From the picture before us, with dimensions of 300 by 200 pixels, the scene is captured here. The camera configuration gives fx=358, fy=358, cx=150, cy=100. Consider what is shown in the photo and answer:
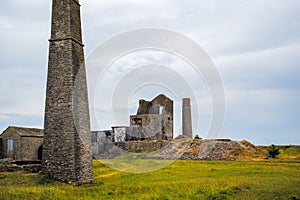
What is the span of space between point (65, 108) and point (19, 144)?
49.3ft

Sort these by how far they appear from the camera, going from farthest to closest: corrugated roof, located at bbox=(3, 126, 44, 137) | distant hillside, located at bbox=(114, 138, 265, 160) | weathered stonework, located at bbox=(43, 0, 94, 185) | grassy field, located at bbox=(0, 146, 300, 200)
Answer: distant hillside, located at bbox=(114, 138, 265, 160) → corrugated roof, located at bbox=(3, 126, 44, 137) → weathered stonework, located at bbox=(43, 0, 94, 185) → grassy field, located at bbox=(0, 146, 300, 200)

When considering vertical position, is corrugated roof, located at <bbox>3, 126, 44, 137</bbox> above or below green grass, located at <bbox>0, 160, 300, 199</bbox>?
above

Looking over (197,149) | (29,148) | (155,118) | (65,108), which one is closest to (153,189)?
(65,108)

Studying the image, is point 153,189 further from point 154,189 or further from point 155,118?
point 155,118

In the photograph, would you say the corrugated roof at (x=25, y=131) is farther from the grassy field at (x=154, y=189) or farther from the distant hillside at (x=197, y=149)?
the grassy field at (x=154, y=189)

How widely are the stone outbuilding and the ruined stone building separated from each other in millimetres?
15899

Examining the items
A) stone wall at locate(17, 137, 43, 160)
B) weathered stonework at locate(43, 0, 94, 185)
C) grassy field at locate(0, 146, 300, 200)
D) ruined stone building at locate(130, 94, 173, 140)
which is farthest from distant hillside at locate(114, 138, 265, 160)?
weathered stonework at locate(43, 0, 94, 185)

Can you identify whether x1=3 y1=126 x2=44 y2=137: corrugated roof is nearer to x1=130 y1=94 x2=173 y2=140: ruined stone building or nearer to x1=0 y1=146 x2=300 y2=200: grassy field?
x1=0 y1=146 x2=300 y2=200: grassy field

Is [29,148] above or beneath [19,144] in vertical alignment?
beneath

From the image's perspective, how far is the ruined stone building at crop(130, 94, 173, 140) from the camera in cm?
4591

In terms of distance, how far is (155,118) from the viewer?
4697 cm

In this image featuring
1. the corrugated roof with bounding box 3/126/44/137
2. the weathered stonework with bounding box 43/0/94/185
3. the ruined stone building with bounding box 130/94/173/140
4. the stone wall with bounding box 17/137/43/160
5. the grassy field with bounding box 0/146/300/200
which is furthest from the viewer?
the ruined stone building with bounding box 130/94/173/140

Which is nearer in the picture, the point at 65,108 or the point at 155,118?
the point at 65,108

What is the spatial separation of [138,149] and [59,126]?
2213 centimetres
